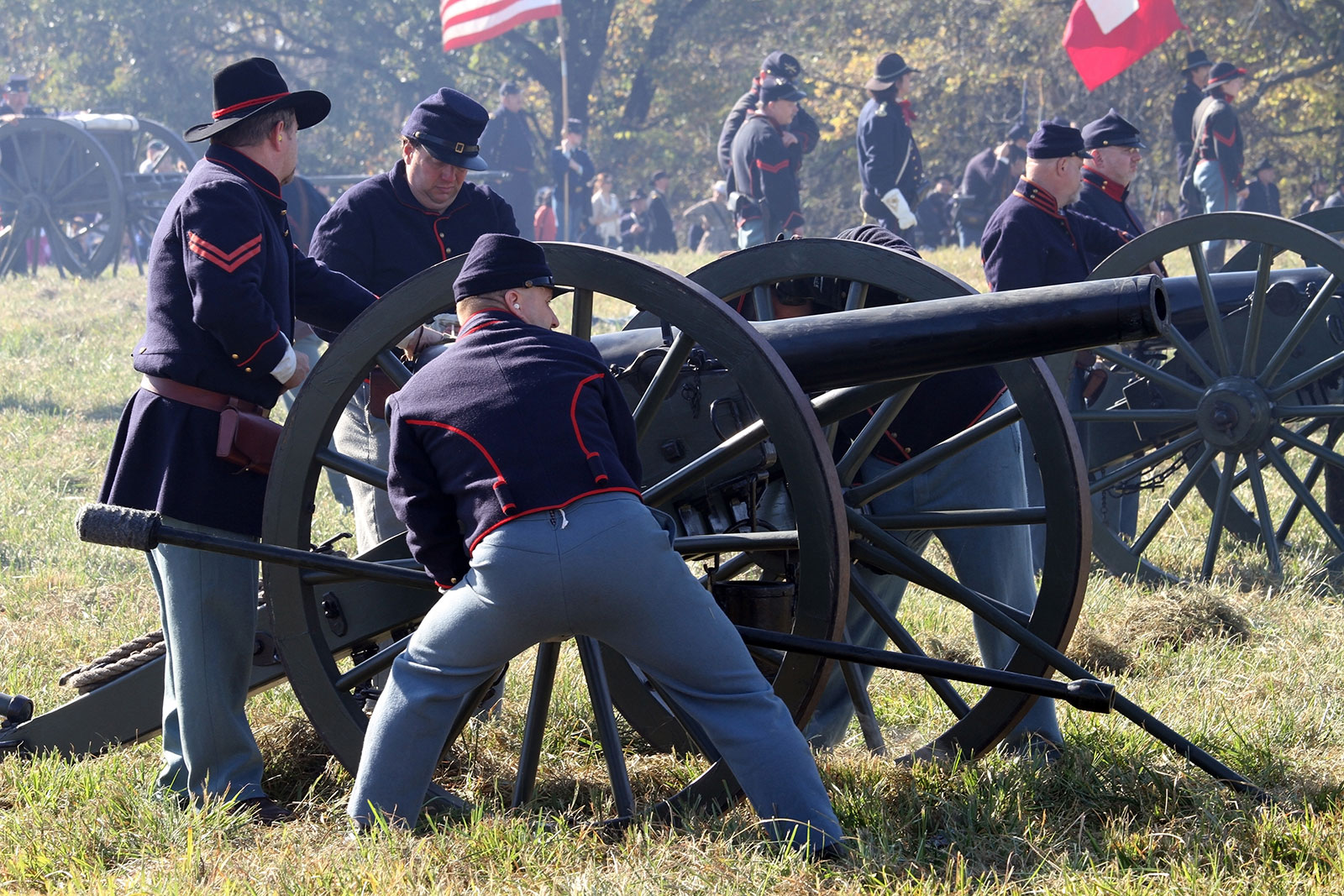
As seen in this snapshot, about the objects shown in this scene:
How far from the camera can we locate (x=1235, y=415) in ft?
19.0

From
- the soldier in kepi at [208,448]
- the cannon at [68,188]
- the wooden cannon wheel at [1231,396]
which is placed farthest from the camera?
the cannon at [68,188]

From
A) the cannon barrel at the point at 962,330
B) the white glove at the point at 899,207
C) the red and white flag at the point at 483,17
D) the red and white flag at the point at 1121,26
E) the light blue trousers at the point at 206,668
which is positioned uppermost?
the red and white flag at the point at 483,17

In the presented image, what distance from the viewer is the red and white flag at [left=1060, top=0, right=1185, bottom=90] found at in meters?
11.9

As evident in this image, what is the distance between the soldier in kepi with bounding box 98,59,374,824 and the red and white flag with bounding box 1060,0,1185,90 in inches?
371

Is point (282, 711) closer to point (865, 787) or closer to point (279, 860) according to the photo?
point (279, 860)

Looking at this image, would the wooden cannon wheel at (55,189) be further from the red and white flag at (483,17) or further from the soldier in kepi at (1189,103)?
the soldier in kepi at (1189,103)

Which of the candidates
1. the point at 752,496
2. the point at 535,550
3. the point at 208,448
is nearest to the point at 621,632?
the point at 535,550

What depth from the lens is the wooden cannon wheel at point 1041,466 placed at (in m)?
3.54

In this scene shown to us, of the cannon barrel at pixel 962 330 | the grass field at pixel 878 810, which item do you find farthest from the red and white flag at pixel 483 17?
the cannon barrel at pixel 962 330

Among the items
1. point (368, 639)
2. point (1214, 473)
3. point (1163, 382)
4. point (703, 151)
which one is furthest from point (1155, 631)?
point (703, 151)

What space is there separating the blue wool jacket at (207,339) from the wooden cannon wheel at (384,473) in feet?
0.69

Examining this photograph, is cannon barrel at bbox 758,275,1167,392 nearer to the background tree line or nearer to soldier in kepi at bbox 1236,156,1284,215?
soldier in kepi at bbox 1236,156,1284,215

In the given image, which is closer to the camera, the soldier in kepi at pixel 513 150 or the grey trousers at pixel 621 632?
the grey trousers at pixel 621 632

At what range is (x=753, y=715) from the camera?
3.03m
